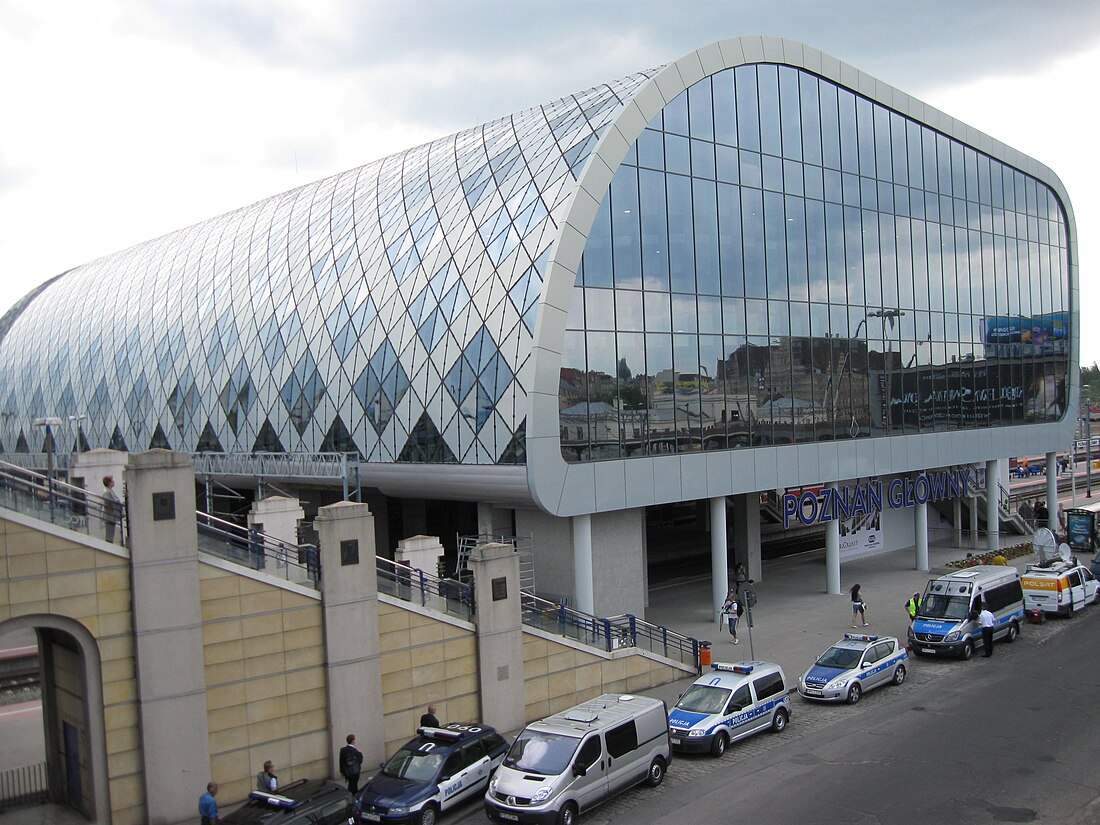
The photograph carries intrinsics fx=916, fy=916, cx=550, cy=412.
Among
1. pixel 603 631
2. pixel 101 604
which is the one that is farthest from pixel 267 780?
pixel 603 631

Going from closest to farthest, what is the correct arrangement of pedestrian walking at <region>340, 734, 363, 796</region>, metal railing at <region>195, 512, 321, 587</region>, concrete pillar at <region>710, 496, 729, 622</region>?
pedestrian walking at <region>340, 734, 363, 796</region> → metal railing at <region>195, 512, 321, 587</region> → concrete pillar at <region>710, 496, 729, 622</region>

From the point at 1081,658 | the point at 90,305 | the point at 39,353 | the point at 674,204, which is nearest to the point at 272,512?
the point at 674,204

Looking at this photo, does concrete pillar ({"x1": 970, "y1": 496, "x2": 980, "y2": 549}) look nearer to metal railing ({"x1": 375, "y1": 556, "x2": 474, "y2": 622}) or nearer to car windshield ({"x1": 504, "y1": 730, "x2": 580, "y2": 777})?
metal railing ({"x1": 375, "y1": 556, "x2": 474, "y2": 622})

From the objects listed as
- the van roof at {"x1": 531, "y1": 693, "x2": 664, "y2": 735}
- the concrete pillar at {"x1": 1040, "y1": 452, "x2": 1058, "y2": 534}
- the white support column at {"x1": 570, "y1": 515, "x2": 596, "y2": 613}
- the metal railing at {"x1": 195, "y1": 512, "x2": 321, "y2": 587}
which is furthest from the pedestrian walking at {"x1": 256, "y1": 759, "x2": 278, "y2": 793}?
the concrete pillar at {"x1": 1040, "y1": 452, "x2": 1058, "y2": 534}

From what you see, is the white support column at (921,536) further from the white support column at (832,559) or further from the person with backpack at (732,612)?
the person with backpack at (732,612)

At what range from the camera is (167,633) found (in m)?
16.2

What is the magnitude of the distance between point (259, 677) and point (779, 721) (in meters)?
11.0

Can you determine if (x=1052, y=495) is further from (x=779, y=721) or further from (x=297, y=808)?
(x=297, y=808)

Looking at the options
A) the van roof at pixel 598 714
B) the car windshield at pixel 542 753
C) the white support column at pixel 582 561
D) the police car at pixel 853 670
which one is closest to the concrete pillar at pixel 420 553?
the white support column at pixel 582 561

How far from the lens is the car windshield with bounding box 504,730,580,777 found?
604 inches

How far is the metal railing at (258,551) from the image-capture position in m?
17.2

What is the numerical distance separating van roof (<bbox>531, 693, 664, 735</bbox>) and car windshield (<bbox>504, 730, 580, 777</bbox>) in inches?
9.0

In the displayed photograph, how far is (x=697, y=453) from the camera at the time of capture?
96.7 feet

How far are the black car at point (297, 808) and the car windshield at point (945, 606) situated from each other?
18.4m
